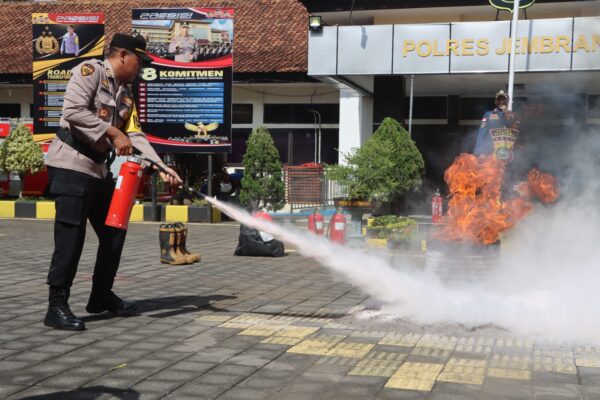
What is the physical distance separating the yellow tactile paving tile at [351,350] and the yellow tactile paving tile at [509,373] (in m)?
0.84

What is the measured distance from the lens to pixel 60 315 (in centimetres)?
501

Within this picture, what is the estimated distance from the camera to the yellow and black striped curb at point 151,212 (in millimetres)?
Answer: 16812

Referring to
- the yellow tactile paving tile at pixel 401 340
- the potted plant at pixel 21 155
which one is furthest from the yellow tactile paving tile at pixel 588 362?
the potted plant at pixel 21 155

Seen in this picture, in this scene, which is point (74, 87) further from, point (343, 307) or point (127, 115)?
point (343, 307)

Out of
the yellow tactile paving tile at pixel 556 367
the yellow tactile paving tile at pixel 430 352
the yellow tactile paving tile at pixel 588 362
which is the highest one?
the yellow tactile paving tile at pixel 588 362

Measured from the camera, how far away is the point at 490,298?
552cm

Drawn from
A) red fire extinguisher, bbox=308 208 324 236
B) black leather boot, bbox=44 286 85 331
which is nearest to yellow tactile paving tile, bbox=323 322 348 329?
black leather boot, bbox=44 286 85 331

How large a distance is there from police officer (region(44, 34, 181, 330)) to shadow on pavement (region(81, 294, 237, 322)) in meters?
0.60

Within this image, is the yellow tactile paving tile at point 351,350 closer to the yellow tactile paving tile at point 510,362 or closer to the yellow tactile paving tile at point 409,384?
the yellow tactile paving tile at point 409,384

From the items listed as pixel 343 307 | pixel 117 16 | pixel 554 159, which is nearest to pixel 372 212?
pixel 554 159

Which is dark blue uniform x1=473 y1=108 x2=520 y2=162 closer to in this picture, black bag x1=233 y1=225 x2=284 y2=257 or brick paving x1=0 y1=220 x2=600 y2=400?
black bag x1=233 y1=225 x2=284 y2=257

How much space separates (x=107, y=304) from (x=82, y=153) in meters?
1.31

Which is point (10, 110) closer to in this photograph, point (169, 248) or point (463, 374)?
point (169, 248)

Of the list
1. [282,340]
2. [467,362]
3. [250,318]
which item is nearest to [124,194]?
[250,318]
